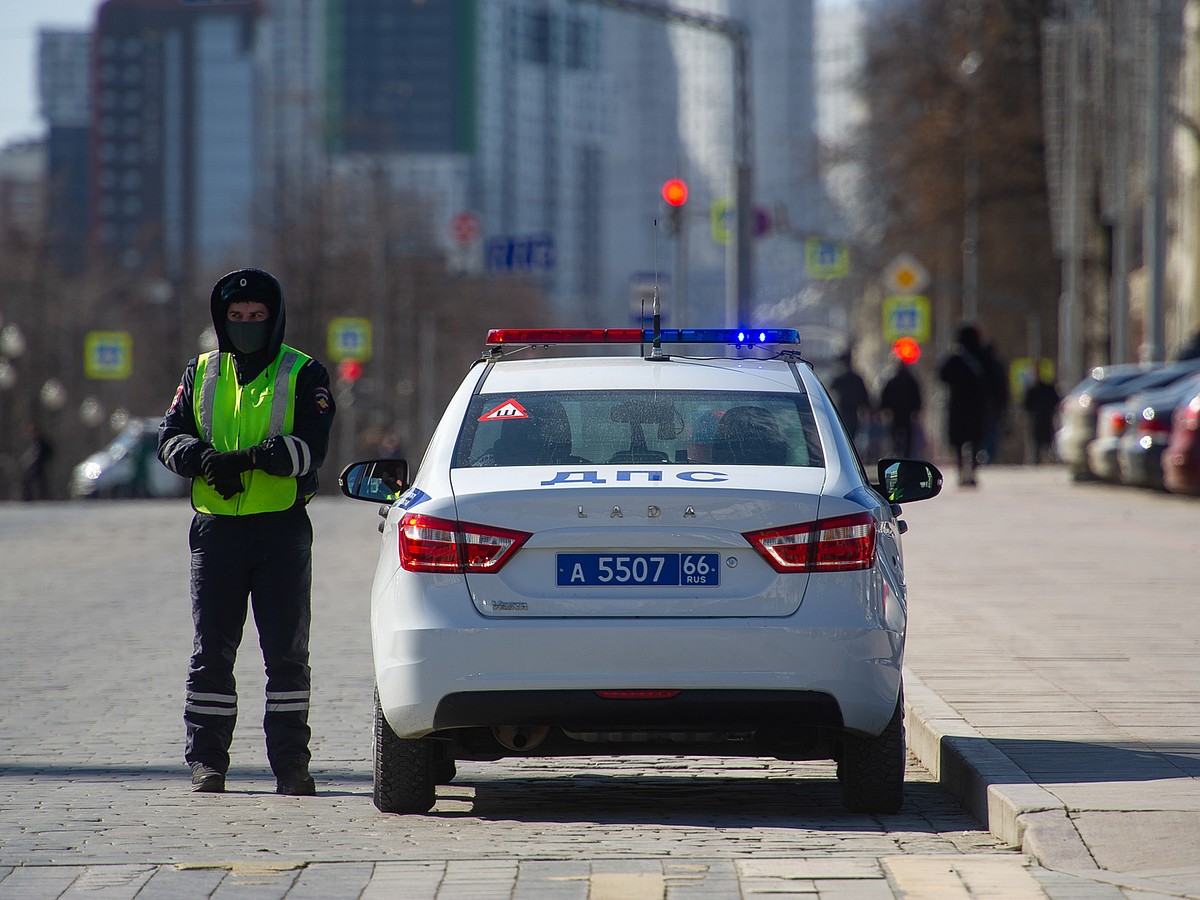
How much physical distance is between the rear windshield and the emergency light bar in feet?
0.98

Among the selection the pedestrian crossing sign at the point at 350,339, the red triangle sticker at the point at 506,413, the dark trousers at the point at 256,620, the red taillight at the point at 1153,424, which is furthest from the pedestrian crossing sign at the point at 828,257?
the red triangle sticker at the point at 506,413

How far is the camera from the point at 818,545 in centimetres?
665

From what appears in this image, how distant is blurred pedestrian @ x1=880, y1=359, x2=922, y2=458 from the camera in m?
31.3

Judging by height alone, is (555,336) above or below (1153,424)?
above

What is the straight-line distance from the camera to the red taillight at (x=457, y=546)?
6.61 metres

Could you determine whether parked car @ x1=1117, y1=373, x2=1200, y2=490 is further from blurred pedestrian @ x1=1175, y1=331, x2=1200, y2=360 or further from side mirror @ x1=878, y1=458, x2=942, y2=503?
side mirror @ x1=878, y1=458, x2=942, y2=503

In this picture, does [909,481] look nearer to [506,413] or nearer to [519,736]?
[506,413]

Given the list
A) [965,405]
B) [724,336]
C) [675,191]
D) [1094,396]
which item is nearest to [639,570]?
[724,336]

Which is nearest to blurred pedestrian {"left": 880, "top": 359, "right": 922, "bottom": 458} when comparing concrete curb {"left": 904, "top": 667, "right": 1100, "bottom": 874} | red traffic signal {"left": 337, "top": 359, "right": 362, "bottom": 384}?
concrete curb {"left": 904, "top": 667, "right": 1100, "bottom": 874}

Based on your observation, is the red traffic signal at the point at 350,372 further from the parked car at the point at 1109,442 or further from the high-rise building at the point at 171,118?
the high-rise building at the point at 171,118

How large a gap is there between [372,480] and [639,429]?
41.9 inches

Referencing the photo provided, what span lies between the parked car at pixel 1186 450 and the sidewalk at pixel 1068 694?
3860 millimetres

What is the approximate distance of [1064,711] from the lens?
8.52m

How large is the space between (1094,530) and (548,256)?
33.3 metres
